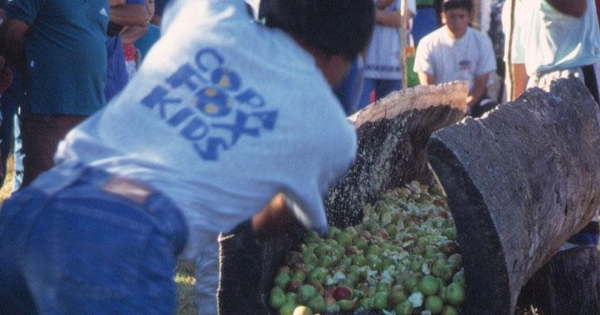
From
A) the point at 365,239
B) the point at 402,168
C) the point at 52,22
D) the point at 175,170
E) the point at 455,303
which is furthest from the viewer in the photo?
the point at 402,168

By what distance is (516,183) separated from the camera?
4457 mm

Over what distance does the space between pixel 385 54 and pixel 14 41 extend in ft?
12.4

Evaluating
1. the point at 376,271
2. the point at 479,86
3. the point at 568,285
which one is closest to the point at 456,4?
the point at 479,86

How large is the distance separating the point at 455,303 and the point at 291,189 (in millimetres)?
1910

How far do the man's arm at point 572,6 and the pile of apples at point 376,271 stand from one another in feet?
5.68

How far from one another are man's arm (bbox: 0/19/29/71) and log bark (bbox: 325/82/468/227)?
1.67 meters

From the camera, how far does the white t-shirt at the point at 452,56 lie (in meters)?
10.1

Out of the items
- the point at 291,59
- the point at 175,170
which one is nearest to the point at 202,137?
the point at 175,170

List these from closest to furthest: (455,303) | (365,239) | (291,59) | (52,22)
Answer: (291,59) → (455,303) → (365,239) → (52,22)

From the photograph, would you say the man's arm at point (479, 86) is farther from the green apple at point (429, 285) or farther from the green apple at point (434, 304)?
the green apple at point (434, 304)

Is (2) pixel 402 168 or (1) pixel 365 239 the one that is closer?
(1) pixel 365 239

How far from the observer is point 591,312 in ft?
19.6

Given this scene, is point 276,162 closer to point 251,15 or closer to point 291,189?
point 291,189

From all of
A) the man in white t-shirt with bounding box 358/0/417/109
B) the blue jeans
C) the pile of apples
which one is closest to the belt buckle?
the blue jeans
